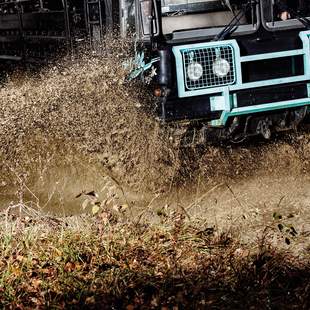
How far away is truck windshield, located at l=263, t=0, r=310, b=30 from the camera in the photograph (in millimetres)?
6434

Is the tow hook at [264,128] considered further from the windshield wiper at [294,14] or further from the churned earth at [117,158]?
the windshield wiper at [294,14]

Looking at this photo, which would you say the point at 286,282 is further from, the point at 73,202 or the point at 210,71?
the point at 73,202

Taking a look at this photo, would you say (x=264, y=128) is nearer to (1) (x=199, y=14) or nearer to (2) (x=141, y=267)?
(1) (x=199, y=14)

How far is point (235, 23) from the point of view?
639 centimetres

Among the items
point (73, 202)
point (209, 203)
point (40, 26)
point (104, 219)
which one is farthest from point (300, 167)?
point (40, 26)

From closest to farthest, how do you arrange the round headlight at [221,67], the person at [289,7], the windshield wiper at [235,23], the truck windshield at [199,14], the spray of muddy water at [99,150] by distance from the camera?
the round headlight at [221,67]
the windshield wiper at [235,23]
the truck windshield at [199,14]
the person at [289,7]
the spray of muddy water at [99,150]

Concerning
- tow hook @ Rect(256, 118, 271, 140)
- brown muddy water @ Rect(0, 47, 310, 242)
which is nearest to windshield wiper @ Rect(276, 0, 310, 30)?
tow hook @ Rect(256, 118, 271, 140)

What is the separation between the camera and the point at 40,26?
336 inches

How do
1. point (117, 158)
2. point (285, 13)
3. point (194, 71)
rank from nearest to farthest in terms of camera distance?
point (194, 71)
point (285, 13)
point (117, 158)

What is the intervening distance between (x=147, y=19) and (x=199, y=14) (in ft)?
1.94

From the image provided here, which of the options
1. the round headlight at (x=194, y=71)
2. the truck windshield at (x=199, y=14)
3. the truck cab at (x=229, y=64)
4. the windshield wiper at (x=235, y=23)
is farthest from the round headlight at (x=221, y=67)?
the truck windshield at (x=199, y=14)

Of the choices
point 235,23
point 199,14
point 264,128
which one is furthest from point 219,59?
point 264,128

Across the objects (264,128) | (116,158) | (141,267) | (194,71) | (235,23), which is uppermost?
(235,23)

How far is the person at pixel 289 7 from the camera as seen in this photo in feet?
21.3
